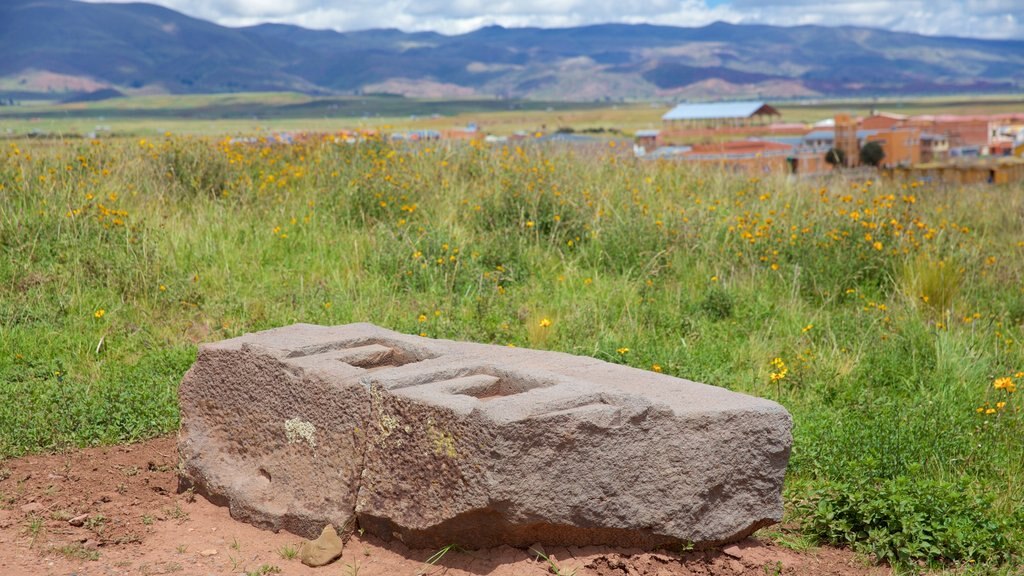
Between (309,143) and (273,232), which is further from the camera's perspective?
(309,143)

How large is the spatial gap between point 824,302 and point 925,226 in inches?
70.8

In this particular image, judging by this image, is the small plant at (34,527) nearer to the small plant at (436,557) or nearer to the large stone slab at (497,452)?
the large stone slab at (497,452)

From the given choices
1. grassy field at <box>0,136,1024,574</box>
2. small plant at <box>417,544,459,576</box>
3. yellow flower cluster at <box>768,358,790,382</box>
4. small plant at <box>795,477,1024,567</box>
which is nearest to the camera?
small plant at <box>417,544,459,576</box>

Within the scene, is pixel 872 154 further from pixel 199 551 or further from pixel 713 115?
pixel 199 551

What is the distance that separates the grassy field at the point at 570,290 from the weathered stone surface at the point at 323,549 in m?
1.67

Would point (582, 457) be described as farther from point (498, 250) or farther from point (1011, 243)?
point (1011, 243)

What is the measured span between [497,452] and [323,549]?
0.82 m

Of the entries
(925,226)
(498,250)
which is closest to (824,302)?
(925,226)

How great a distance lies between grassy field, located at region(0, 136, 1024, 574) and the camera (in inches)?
167

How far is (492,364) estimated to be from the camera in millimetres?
3752

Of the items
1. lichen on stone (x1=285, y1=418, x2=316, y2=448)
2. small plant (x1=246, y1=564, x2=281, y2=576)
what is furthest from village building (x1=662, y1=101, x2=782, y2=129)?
small plant (x1=246, y1=564, x2=281, y2=576)

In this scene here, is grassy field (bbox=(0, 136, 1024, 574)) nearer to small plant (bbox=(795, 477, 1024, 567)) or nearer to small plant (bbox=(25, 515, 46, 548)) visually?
small plant (bbox=(795, 477, 1024, 567))

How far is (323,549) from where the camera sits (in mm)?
3404

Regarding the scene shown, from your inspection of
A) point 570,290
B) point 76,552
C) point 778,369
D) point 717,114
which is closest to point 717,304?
point 570,290
